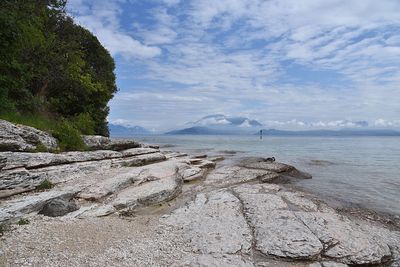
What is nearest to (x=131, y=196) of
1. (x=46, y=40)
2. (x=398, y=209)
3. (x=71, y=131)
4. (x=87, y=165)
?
(x=87, y=165)

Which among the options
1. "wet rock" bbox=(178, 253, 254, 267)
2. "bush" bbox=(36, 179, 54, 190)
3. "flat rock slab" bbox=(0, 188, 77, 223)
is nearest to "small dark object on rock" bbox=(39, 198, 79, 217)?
"flat rock slab" bbox=(0, 188, 77, 223)

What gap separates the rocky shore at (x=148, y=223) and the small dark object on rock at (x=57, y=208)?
40mm

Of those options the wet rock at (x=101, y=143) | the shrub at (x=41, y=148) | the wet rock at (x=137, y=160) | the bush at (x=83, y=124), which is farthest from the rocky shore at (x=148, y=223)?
the bush at (x=83, y=124)

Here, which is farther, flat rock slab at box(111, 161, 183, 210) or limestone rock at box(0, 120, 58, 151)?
limestone rock at box(0, 120, 58, 151)

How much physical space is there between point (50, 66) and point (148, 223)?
2152cm

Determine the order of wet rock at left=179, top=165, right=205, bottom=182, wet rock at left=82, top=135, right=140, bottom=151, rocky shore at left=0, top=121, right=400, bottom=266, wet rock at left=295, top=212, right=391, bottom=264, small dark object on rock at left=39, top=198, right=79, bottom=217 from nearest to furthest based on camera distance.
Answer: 1. rocky shore at left=0, top=121, right=400, bottom=266
2. wet rock at left=295, top=212, right=391, bottom=264
3. small dark object on rock at left=39, top=198, right=79, bottom=217
4. wet rock at left=179, top=165, right=205, bottom=182
5. wet rock at left=82, top=135, right=140, bottom=151

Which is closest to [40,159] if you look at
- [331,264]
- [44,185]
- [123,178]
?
[44,185]

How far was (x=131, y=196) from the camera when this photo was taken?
15.1 m

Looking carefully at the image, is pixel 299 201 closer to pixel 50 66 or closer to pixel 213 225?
pixel 213 225

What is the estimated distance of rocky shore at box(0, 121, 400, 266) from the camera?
9273 millimetres

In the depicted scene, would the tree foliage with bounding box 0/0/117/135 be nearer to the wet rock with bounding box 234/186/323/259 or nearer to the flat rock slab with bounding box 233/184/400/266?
the wet rock with bounding box 234/186/323/259

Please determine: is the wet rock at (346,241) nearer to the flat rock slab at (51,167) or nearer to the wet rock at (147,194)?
the wet rock at (147,194)

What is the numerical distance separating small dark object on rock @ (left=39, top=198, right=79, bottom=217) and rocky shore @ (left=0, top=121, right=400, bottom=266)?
4cm

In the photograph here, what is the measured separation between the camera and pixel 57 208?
12000 mm
